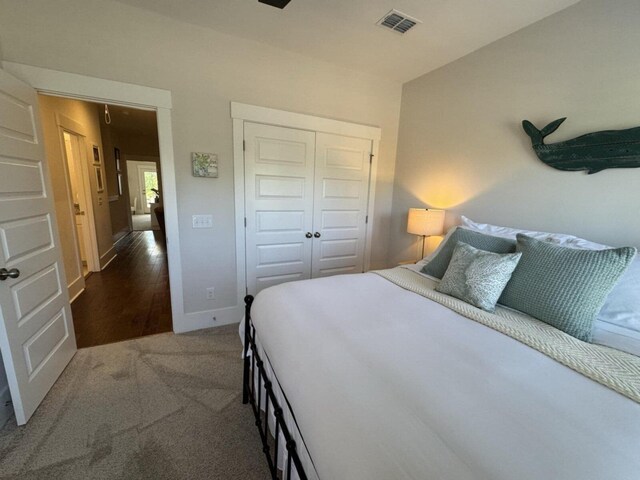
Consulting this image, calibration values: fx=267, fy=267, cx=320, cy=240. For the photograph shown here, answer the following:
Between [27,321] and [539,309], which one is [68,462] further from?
[539,309]

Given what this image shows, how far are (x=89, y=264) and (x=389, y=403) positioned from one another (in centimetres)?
490

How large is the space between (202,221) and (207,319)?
3.18 feet

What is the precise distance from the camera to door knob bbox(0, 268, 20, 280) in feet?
4.52

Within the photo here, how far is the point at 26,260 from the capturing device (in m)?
1.59

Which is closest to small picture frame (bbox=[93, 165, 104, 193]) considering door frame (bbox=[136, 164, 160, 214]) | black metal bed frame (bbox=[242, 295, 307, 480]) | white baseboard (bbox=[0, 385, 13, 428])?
white baseboard (bbox=[0, 385, 13, 428])

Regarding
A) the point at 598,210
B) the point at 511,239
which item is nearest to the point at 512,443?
the point at 511,239

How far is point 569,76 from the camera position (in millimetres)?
1805

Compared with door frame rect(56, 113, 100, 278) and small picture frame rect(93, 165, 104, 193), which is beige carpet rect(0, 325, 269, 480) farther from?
small picture frame rect(93, 165, 104, 193)

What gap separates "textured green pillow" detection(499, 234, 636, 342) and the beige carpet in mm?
1551

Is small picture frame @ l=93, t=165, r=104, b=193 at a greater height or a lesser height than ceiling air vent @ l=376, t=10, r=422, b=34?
lesser

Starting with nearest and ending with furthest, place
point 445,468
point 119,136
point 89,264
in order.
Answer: point 445,468 < point 89,264 < point 119,136

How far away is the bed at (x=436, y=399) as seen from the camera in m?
0.62

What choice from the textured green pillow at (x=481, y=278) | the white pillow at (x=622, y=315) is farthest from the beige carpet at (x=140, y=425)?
the white pillow at (x=622, y=315)

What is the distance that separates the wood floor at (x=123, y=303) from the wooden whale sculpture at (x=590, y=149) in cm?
346
